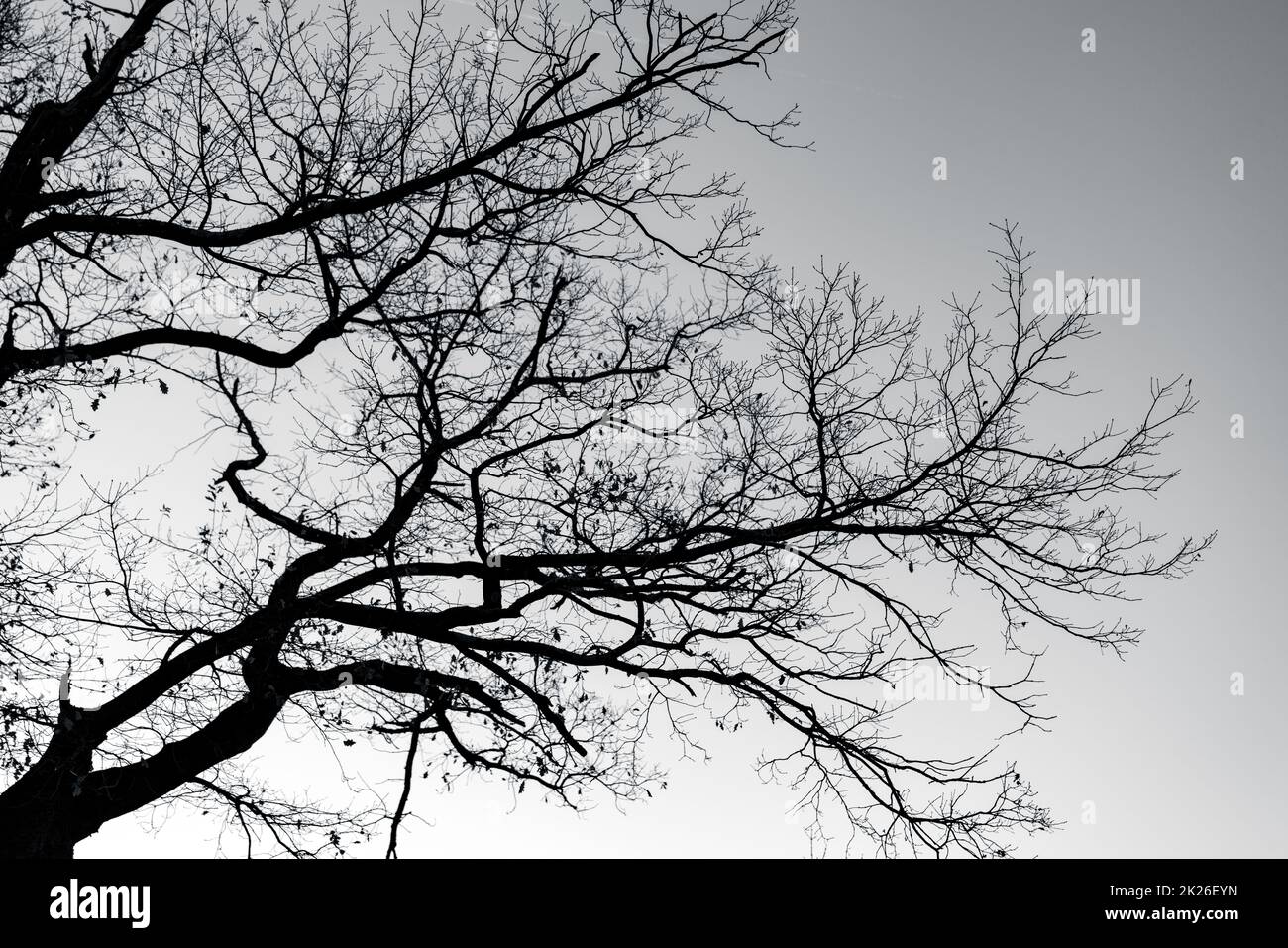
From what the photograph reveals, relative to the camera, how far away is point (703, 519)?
9352 millimetres

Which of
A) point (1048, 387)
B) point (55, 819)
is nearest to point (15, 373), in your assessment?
point (55, 819)
